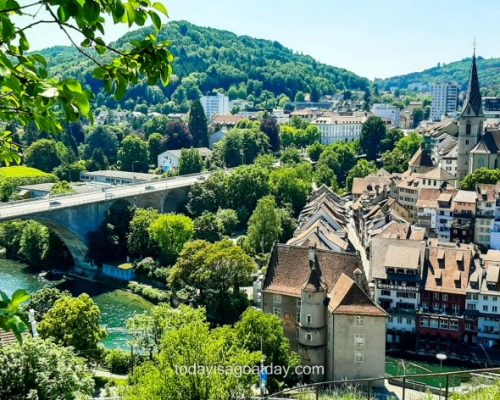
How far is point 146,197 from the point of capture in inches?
2021

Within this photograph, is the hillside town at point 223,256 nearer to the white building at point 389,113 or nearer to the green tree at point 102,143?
the green tree at point 102,143

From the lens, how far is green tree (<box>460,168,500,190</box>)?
159ft

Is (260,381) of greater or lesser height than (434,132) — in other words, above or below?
below

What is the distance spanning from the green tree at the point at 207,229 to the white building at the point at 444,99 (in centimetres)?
10858

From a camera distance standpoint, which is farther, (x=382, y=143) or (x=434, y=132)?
(x=382, y=143)

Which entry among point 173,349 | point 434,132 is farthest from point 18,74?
point 434,132

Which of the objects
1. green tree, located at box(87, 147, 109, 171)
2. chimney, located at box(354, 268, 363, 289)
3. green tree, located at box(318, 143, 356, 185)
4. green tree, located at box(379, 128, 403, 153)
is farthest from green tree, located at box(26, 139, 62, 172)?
chimney, located at box(354, 268, 363, 289)

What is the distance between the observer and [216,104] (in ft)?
449

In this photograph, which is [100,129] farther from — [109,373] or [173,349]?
[173,349]

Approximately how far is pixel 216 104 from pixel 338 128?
151 feet

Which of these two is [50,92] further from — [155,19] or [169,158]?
[169,158]

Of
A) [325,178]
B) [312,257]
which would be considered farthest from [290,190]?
[312,257]

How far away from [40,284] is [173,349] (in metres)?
27.0

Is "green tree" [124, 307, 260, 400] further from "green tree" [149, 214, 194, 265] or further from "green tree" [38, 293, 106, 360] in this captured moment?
"green tree" [149, 214, 194, 265]
